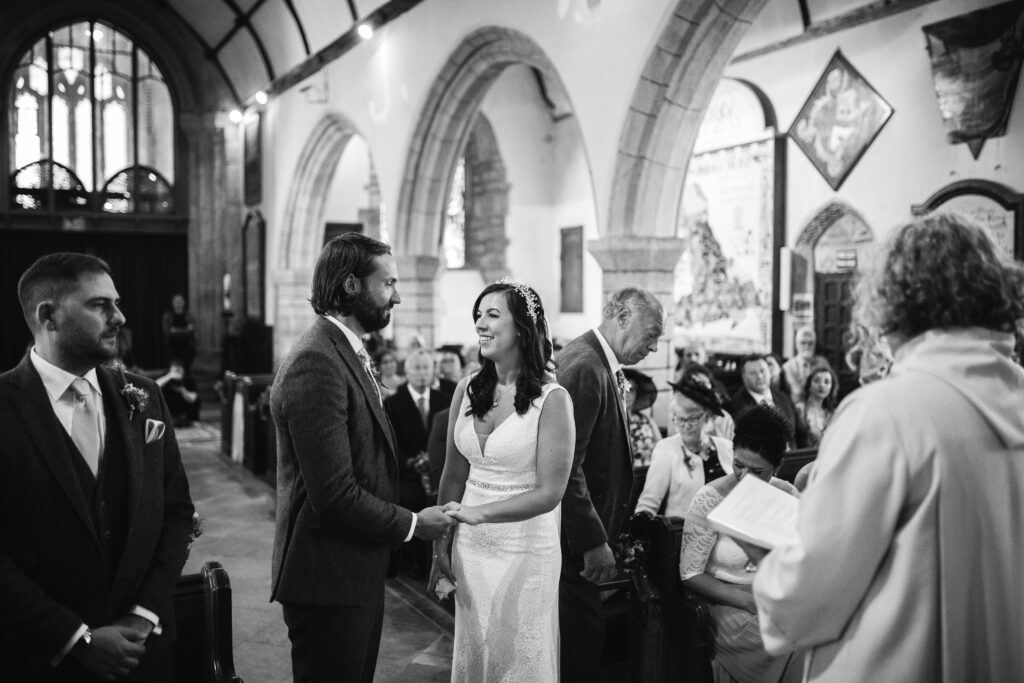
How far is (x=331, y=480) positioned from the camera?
1.94m

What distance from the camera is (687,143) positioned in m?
5.83

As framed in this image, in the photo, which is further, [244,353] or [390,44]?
[244,353]

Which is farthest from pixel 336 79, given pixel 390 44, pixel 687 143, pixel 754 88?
pixel 687 143

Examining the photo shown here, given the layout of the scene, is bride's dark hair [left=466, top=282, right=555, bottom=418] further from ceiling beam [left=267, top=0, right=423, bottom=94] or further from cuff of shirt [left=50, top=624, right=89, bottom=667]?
ceiling beam [left=267, top=0, right=423, bottom=94]

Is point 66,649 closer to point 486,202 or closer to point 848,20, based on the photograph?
point 848,20

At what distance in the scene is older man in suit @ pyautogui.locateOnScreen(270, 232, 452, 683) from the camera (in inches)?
77.3

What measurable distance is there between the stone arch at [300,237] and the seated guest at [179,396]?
6.60ft

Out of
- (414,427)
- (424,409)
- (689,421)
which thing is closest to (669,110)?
(424,409)

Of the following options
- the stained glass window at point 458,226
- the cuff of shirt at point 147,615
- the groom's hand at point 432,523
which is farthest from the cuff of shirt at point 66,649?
the stained glass window at point 458,226

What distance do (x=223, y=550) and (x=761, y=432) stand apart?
386 centimetres

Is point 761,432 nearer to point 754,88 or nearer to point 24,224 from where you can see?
point 754,88

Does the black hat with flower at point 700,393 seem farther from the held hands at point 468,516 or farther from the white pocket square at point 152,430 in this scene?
the white pocket square at point 152,430

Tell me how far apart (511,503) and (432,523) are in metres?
0.21

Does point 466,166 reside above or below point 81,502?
above
